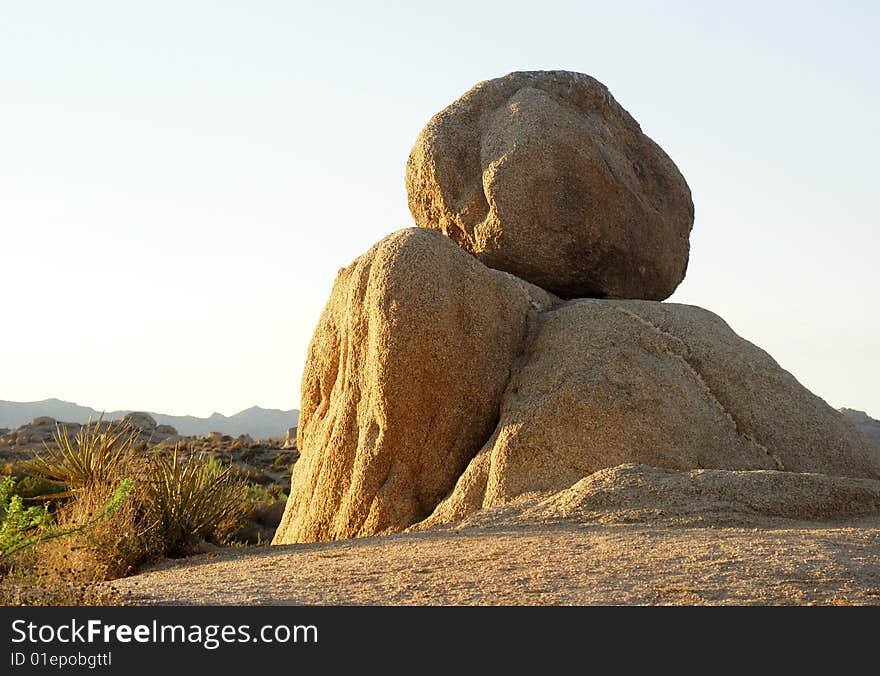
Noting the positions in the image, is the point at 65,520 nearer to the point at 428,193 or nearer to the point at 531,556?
the point at 531,556

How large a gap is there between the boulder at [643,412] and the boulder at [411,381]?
0.35 meters

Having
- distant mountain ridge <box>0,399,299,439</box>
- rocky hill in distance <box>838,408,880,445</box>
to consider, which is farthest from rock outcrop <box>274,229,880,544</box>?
distant mountain ridge <box>0,399,299,439</box>

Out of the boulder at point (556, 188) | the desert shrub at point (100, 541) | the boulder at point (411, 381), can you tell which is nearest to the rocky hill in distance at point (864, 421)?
the boulder at point (556, 188)

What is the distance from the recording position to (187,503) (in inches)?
322

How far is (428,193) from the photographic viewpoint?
1196 centimetres

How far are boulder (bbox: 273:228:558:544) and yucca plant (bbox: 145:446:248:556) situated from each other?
1.15 meters

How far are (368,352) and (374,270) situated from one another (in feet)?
2.46

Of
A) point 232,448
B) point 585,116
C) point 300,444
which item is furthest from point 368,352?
point 232,448

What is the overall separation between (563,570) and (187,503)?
11.8 ft

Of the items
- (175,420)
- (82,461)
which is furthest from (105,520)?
(175,420)

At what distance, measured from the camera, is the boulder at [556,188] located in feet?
36.6

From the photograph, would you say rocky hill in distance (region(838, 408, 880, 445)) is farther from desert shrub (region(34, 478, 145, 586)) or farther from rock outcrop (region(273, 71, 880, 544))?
Result: desert shrub (region(34, 478, 145, 586))

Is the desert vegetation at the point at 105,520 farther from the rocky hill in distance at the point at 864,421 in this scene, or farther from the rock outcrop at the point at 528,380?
the rocky hill in distance at the point at 864,421

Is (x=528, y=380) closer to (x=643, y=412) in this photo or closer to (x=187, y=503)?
(x=643, y=412)
